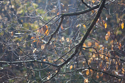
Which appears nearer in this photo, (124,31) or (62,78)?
(62,78)

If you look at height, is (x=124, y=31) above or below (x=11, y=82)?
above

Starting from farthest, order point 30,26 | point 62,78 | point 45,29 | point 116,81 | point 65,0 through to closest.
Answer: point 65,0 < point 30,26 < point 62,78 < point 116,81 < point 45,29

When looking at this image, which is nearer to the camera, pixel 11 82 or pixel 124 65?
pixel 124 65

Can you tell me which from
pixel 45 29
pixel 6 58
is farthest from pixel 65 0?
pixel 45 29

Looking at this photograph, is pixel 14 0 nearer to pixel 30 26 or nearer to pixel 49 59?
pixel 30 26

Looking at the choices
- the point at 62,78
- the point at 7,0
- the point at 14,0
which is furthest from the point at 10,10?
the point at 62,78

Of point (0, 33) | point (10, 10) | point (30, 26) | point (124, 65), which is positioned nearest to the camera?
point (124, 65)

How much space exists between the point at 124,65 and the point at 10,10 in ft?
20.9

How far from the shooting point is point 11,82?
19.6 feet

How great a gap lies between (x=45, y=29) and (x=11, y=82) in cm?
411

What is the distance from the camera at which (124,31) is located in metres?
8.59

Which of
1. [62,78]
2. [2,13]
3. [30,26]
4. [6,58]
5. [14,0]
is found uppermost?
[14,0]

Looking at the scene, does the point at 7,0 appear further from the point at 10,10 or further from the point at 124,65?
the point at 124,65

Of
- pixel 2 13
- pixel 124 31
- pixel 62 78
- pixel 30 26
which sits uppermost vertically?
pixel 2 13
